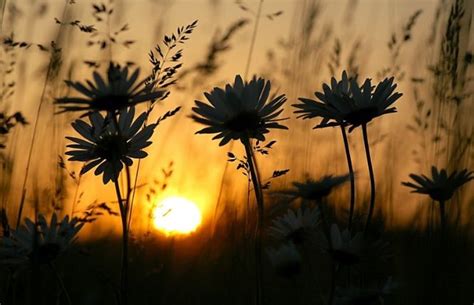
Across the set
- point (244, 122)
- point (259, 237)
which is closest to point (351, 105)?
point (244, 122)

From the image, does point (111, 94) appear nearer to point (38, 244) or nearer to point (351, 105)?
point (38, 244)

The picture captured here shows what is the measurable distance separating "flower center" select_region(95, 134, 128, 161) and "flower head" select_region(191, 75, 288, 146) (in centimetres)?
12

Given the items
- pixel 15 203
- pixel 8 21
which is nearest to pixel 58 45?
pixel 8 21

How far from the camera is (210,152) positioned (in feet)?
7.45

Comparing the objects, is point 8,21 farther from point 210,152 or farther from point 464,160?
point 464,160

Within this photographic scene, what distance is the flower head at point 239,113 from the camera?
3.92 ft

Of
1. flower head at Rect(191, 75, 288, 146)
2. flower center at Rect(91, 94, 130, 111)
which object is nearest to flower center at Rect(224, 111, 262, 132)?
flower head at Rect(191, 75, 288, 146)

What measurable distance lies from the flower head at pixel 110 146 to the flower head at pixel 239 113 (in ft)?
0.30

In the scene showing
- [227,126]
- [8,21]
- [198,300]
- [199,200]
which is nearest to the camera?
[227,126]

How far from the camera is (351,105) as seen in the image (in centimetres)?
123

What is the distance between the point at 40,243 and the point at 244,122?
35 centimetres

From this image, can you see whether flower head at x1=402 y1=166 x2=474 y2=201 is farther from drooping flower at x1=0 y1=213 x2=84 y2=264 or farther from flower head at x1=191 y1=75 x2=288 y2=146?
drooping flower at x1=0 y1=213 x2=84 y2=264

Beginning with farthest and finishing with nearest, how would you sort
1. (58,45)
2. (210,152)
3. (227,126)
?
1. (210,152)
2. (58,45)
3. (227,126)

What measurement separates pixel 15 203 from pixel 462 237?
1.02 m
